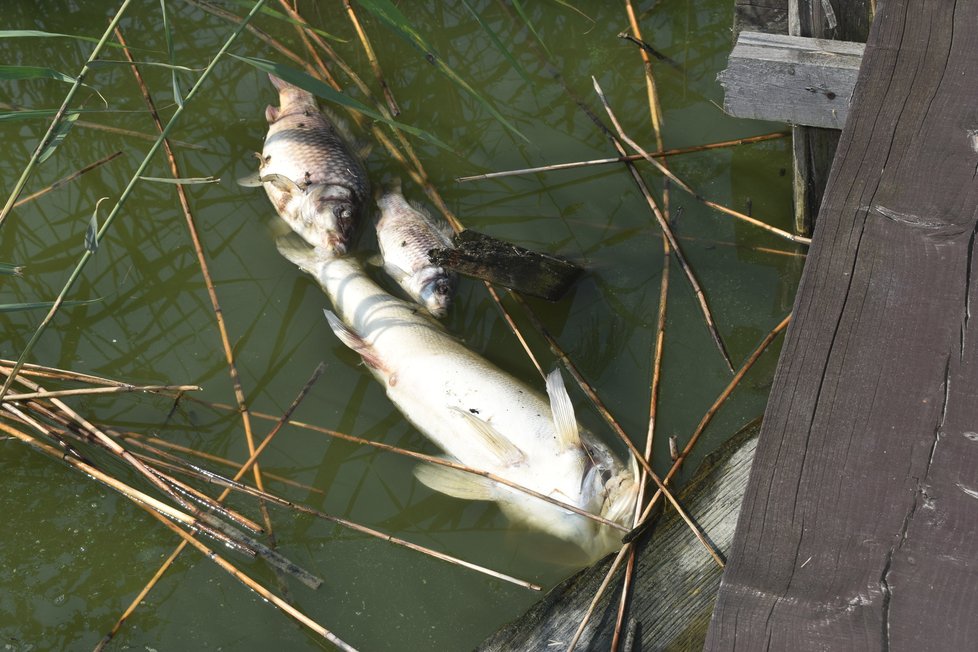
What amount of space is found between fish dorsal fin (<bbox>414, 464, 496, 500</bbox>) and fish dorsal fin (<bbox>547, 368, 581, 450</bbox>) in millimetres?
298

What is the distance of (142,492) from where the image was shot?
10.1 ft

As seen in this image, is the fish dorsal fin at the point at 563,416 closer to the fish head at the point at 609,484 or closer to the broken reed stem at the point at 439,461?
the fish head at the point at 609,484

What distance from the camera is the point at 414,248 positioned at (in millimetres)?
3525

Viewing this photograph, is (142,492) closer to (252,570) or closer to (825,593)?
(252,570)

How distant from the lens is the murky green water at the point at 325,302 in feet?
9.73

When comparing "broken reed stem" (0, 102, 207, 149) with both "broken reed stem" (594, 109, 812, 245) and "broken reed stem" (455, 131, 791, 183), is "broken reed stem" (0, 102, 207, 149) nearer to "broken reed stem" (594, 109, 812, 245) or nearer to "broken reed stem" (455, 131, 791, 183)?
"broken reed stem" (455, 131, 791, 183)

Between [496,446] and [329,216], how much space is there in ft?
3.91

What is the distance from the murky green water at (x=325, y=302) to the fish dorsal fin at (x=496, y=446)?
215 mm

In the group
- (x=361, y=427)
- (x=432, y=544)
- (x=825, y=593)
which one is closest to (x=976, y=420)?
(x=825, y=593)

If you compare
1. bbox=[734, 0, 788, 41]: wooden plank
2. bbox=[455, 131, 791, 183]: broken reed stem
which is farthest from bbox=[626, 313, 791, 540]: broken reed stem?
bbox=[734, 0, 788, 41]: wooden plank

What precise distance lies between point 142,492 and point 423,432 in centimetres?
99

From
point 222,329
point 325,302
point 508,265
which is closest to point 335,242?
point 325,302

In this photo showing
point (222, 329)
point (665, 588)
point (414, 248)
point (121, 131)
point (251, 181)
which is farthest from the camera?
point (121, 131)

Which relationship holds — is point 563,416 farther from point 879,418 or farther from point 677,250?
point 879,418
